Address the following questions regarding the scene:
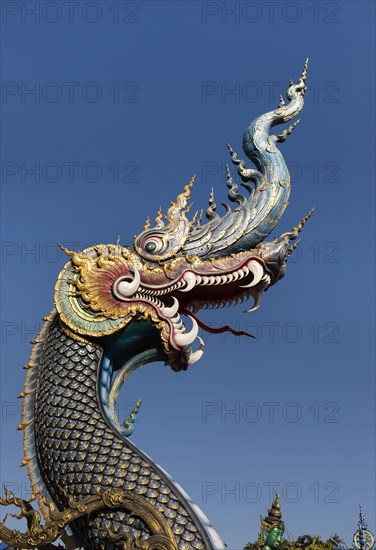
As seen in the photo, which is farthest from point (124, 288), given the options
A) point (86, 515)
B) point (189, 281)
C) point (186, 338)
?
point (86, 515)

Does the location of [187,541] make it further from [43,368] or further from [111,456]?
[43,368]

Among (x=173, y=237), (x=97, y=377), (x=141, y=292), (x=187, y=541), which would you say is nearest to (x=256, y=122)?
(x=173, y=237)

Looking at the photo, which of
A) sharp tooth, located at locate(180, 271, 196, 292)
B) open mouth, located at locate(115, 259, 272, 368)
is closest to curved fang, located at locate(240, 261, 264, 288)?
open mouth, located at locate(115, 259, 272, 368)

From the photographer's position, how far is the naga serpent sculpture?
742cm

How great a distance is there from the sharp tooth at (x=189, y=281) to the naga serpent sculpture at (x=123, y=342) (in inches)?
0.5

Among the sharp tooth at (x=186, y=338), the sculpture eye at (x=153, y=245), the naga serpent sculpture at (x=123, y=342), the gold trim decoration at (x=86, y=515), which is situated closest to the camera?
the gold trim decoration at (x=86, y=515)

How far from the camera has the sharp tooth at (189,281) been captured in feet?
28.5

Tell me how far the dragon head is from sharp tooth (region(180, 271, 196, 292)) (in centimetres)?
1

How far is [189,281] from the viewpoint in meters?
8.68

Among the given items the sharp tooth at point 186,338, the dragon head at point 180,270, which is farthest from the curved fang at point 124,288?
the sharp tooth at point 186,338

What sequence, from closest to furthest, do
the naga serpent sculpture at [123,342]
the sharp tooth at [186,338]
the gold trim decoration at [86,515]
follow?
1. the gold trim decoration at [86,515]
2. the naga serpent sculpture at [123,342]
3. the sharp tooth at [186,338]

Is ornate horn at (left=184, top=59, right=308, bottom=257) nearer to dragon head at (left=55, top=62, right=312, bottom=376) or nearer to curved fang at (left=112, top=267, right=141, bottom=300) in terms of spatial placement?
dragon head at (left=55, top=62, right=312, bottom=376)

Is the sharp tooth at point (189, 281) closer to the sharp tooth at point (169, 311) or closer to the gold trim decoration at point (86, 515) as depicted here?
the sharp tooth at point (169, 311)

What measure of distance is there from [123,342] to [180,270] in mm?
992
